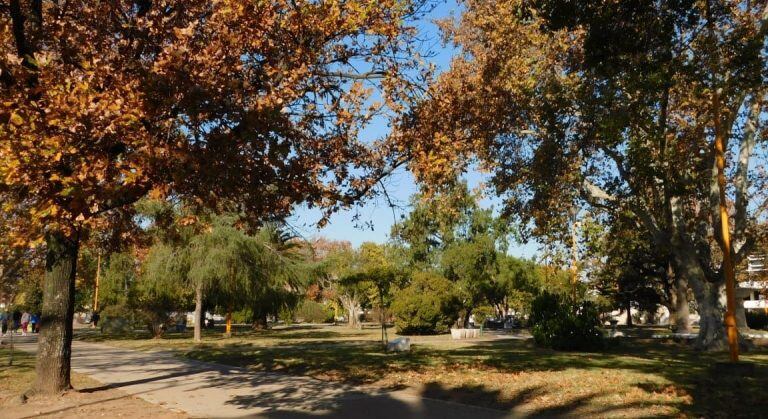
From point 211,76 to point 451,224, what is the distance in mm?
44166

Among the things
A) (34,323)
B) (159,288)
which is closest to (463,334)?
(159,288)

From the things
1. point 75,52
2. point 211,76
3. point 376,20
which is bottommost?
point 211,76

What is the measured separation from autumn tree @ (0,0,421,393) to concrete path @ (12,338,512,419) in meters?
2.30

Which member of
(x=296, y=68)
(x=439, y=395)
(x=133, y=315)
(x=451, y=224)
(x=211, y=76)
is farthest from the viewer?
(x=451, y=224)

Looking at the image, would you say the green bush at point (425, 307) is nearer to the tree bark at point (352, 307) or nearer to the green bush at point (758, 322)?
the tree bark at point (352, 307)

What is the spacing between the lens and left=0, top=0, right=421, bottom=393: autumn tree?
7.21m

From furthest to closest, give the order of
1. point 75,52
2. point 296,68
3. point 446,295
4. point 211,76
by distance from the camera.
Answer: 1. point 446,295
2. point 296,68
3. point 75,52
4. point 211,76

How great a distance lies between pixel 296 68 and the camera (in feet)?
31.9

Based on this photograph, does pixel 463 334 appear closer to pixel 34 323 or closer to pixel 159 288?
pixel 159 288

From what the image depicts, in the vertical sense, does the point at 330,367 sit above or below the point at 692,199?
below

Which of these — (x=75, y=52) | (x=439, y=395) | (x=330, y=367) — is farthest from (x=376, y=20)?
(x=330, y=367)

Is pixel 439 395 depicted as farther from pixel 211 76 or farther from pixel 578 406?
pixel 211 76

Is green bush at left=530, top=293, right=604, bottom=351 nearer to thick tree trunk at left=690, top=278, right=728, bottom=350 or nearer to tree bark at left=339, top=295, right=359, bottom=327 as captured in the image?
thick tree trunk at left=690, top=278, right=728, bottom=350

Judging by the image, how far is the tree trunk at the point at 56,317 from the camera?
34.3 ft
